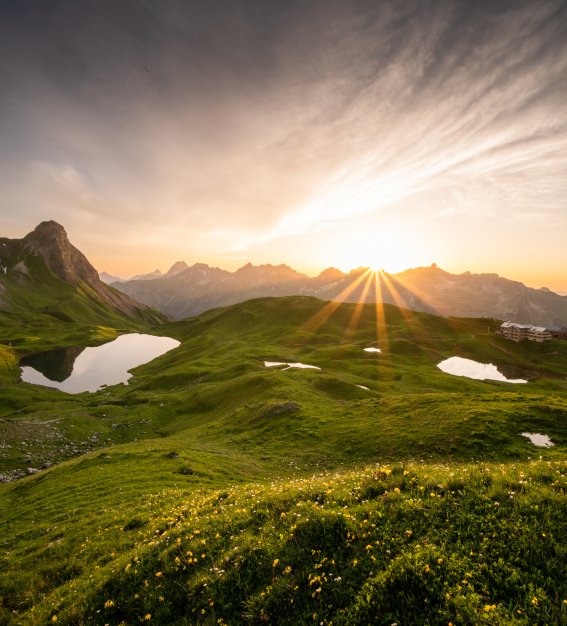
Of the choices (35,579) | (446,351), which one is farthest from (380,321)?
(35,579)

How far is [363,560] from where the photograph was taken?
351 inches

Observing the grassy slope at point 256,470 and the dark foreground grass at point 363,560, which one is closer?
the dark foreground grass at point 363,560

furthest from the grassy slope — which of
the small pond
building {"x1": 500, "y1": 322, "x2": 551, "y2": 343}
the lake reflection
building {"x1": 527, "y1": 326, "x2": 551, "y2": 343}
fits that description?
building {"x1": 527, "y1": 326, "x2": 551, "y2": 343}

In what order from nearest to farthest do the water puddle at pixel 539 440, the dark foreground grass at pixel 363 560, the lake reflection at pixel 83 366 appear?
the dark foreground grass at pixel 363 560
the water puddle at pixel 539 440
the lake reflection at pixel 83 366

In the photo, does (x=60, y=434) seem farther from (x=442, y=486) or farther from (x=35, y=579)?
(x=442, y=486)

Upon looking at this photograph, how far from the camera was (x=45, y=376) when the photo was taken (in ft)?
432

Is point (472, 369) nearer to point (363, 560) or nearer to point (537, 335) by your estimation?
point (537, 335)

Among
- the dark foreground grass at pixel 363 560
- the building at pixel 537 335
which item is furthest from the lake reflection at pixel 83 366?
the building at pixel 537 335

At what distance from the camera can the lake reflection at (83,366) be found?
408 ft

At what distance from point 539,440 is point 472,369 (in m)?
76.6

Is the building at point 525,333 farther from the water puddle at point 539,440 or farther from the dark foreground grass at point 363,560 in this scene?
the dark foreground grass at point 363,560

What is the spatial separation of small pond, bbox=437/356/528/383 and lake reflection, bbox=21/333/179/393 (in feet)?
356

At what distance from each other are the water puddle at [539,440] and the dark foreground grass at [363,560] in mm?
25579

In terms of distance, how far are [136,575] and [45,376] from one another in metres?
149
